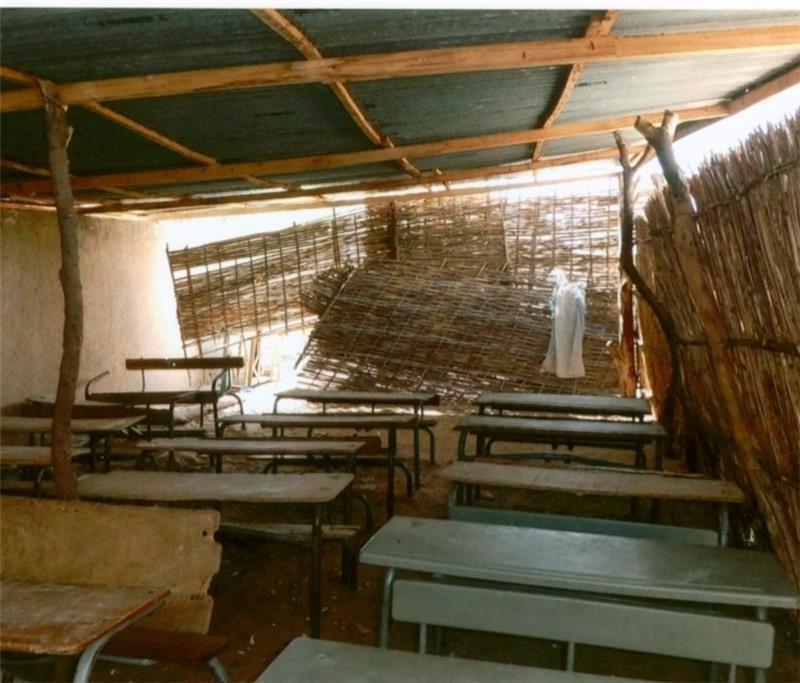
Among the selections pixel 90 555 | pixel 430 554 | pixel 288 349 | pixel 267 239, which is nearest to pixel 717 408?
pixel 430 554

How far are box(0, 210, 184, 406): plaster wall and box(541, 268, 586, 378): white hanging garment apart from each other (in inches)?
195

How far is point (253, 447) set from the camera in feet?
13.9

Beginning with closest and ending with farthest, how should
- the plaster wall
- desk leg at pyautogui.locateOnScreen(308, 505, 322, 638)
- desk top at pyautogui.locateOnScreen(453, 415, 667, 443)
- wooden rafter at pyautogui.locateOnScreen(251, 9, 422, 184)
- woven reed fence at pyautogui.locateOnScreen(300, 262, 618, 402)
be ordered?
1. wooden rafter at pyautogui.locateOnScreen(251, 9, 422, 184)
2. desk leg at pyautogui.locateOnScreen(308, 505, 322, 638)
3. desk top at pyautogui.locateOnScreen(453, 415, 667, 443)
4. the plaster wall
5. woven reed fence at pyautogui.locateOnScreen(300, 262, 618, 402)

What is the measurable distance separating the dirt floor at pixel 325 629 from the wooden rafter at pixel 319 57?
251cm

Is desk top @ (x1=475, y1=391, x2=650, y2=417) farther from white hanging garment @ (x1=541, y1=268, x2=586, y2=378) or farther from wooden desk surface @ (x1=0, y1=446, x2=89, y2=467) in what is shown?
white hanging garment @ (x1=541, y1=268, x2=586, y2=378)

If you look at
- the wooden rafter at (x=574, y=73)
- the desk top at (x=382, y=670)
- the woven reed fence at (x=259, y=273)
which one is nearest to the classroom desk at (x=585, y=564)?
the desk top at (x=382, y=670)

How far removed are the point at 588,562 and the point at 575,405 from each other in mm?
3282

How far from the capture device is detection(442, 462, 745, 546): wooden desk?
10.7ft

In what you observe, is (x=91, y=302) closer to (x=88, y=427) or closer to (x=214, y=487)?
(x=88, y=427)

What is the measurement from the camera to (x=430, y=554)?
2.36 m

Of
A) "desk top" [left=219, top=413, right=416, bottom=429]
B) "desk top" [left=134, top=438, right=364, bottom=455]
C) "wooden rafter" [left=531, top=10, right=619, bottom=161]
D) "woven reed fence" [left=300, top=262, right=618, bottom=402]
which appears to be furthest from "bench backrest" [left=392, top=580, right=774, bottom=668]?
"woven reed fence" [left=300, top=262, right=618, bottom=402]

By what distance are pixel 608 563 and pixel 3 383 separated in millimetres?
5693

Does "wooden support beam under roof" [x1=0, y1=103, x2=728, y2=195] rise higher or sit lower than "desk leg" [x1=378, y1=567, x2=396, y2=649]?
higher

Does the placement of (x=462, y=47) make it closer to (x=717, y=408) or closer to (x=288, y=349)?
(x=717, y=408)
